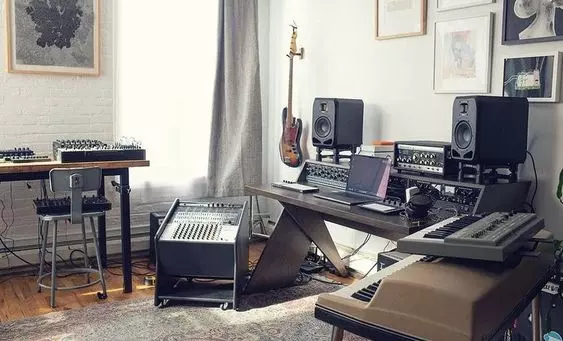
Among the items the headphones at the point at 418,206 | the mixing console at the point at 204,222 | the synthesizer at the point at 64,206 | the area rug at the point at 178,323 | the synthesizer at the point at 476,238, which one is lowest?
the area rug at the point at 178,323

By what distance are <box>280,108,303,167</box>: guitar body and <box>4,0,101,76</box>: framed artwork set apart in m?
1.42

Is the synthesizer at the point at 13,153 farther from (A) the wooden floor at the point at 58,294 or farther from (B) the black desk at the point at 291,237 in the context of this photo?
(B) the black desk at the point at 291,237

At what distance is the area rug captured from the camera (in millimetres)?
2809

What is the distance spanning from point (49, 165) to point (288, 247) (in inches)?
57.0

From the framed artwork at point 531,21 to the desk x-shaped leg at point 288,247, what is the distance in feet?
4.87

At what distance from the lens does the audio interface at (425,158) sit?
276 cm

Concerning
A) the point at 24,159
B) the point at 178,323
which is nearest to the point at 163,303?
the point at 178,323

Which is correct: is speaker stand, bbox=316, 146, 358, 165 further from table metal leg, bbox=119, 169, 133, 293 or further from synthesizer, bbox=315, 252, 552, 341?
synthesizer, bbox=315, 252, 552, 341

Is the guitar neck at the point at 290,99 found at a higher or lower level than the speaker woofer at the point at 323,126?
higher

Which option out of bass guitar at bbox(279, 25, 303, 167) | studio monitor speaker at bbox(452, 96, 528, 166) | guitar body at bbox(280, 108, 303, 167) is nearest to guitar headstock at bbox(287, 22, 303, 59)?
bass guitar at bbox(279, 25, 303, 167)

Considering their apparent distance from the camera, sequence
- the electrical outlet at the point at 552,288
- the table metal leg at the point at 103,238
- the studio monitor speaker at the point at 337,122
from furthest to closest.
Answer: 1. the table metal leg at the point at 103,238
2. the studio monitor speaker at the point at 337,122
3. the electrical outlet at the point at 552,288

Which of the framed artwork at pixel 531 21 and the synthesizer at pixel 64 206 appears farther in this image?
the synthesizer at pixel 64 206

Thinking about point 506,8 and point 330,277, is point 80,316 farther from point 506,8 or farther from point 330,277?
point 506,8

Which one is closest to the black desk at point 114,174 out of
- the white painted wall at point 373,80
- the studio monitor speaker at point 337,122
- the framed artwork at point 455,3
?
the studio monitor speaker at point 337,122
